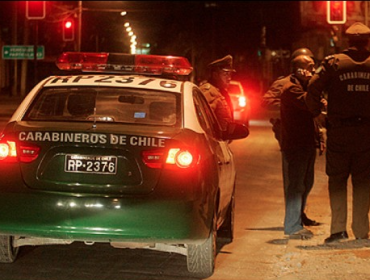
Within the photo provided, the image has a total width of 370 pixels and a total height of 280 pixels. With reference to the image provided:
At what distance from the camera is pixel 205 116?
7113 mm

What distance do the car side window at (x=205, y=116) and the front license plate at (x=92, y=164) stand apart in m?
0.97

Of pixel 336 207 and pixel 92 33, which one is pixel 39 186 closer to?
pixel 336 207

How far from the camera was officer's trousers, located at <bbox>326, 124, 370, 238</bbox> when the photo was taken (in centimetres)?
740

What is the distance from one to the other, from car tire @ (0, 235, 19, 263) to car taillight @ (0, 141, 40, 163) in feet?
2.71

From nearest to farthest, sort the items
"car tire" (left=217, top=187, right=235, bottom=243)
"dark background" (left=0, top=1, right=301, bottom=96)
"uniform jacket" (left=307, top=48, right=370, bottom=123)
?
"uniform jacket" (left=307, top=48, right=370, bottom=123)
"car tire" (left=217, top=187, right=235, bottom=243)
"dark background" (left=0, top=1, right=301, bottom=96)

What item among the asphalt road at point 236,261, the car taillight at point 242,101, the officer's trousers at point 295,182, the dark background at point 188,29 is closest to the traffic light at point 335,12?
the car taillight at point 242,101

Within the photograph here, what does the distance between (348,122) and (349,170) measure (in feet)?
1.55

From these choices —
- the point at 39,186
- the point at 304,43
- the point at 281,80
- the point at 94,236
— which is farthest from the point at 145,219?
the point at 304,43

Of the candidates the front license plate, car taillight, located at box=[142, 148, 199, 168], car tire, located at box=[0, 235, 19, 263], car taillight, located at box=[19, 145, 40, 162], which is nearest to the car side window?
car taillight, located at box=[142, 148, 199, 168]

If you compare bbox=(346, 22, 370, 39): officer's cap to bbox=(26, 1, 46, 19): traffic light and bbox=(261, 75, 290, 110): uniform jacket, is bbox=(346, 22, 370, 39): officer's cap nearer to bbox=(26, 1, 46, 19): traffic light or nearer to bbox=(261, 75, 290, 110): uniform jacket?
bbox=(261, 75, 290, 110): uniform jacket

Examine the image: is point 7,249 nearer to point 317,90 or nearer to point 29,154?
point 29,154

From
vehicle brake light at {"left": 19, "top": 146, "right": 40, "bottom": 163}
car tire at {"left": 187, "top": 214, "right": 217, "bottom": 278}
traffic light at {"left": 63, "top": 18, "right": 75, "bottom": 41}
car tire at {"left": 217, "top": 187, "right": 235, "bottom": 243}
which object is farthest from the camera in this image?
traffic light at {"left": 63, "top": 18, "right": 75, "bottom": 41}

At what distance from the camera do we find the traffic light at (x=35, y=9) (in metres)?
25.2

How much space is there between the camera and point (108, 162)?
597 cm
